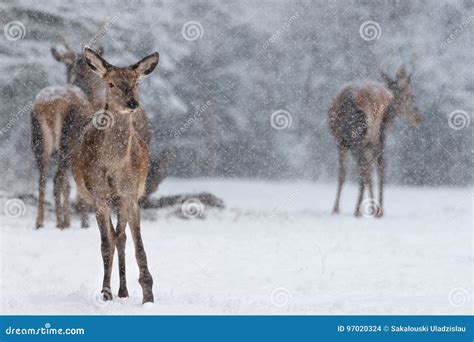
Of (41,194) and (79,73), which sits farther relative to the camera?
(79,73)

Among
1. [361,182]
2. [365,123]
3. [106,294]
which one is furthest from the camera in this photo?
[365,123]

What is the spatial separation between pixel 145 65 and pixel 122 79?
259 millimetres

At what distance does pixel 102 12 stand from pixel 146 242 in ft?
24.6

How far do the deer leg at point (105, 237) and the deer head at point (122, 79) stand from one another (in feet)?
2.70

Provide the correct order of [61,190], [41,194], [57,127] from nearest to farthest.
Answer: [41,194] → [57,127] → [61,190]

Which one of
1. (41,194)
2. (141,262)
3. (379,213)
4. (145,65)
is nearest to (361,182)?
(379,213)

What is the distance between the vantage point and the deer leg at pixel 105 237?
7.64m

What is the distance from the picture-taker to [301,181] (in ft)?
71.8

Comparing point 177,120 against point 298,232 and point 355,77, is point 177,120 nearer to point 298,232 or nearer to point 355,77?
point 355,77

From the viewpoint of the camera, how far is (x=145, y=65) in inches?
294

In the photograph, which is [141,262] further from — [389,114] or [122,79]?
[389,114]

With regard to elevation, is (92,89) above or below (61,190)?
above

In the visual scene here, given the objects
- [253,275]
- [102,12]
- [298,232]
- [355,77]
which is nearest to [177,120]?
[102,12]

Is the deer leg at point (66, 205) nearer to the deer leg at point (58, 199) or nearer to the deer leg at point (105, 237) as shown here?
the deer leg at point (58, 199)
